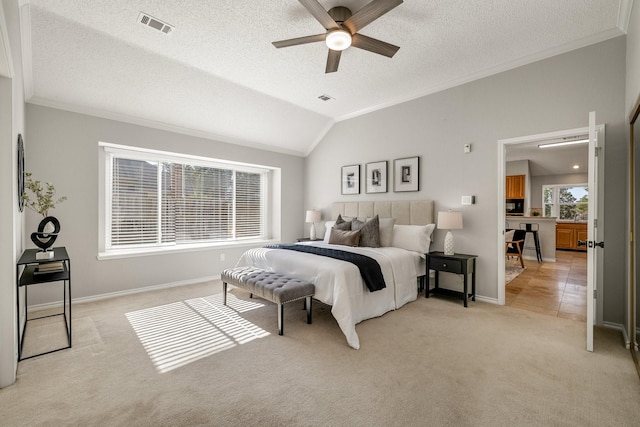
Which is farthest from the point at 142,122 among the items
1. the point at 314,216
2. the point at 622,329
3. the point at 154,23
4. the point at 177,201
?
the point at 622,329

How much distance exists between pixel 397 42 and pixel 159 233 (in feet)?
14.3

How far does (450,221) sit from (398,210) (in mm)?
964

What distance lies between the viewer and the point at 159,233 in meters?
4.78

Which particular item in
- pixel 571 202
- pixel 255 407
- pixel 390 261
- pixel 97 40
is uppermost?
pixel 97 40

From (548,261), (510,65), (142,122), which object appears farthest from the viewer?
(548,261)

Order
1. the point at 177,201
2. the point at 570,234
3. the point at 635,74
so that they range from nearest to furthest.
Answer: the point at 635,74 → the point at 177,201 → the point at 570,234

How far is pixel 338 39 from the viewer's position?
2.59 meters

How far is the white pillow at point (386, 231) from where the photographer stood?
4.35 m

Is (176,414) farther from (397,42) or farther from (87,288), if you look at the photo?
(397,42)

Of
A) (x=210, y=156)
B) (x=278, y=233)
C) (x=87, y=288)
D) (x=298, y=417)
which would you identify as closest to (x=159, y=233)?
(x=87, y=288)

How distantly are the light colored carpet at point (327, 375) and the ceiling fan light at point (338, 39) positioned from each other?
269 centimetres

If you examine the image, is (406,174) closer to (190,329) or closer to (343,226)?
(343,226)

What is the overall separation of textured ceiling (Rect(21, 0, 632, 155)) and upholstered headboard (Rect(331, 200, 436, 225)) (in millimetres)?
1675

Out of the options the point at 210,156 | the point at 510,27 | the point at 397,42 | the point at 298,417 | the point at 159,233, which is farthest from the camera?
the point at 210,156
